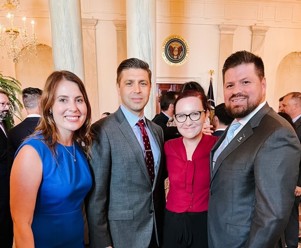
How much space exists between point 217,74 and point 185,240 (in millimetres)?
6904

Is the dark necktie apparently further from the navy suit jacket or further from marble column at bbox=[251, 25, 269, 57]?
marble column at bbox=[251, 25, 269, 57]

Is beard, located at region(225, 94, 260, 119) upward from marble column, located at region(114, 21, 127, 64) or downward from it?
downward

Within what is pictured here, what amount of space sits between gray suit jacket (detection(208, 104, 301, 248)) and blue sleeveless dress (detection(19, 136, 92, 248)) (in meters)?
0.86

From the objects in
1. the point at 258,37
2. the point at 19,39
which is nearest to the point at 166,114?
the point at 19,39

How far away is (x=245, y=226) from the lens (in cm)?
135

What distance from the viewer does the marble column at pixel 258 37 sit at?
7.58 metres

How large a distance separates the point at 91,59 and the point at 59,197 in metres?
6.37

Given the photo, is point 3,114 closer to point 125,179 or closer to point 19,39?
point 125,179

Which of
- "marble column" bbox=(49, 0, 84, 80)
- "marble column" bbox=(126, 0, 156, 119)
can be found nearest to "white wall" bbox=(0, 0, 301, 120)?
"marble column" bbox=(126, 0, 156, 119)

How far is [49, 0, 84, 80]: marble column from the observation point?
3457 mm

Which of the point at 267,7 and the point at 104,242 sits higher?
the point at 267,7

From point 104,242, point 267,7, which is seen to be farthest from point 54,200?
point 267,7

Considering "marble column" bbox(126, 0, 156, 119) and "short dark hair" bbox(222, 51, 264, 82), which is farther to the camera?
"marble column" bbox(126, 0, 156, 119)

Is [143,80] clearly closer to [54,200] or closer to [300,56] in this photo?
[54,200]
